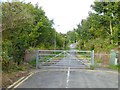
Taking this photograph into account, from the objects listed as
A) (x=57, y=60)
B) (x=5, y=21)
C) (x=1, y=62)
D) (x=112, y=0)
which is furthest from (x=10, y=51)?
(x=112, y=0)

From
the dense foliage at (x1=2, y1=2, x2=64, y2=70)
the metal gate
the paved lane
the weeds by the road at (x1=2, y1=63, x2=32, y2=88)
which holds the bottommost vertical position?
the paved lane

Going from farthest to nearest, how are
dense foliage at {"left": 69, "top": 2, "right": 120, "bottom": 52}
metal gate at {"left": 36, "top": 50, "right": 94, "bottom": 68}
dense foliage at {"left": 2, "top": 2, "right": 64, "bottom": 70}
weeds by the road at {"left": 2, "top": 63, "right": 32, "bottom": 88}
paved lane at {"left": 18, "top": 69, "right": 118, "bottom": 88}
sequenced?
dense foliage at {"left": 69, "top": 2, "right": 120, "bottom": 52} < metal gate at {"left": 36, "top": 50, "right": 94, "bottom": 68} < dense foliage at {"left": 2, "top": 2, "right": 64, "bottom": 70} < weeds by the road at {"left": 2, "top": 63, "right": 32, "bottom": 88} < paved lane at {"left": 18, "top": 69, "right": 118, "bottom": 88}

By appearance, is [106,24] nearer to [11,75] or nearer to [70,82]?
[11,75]

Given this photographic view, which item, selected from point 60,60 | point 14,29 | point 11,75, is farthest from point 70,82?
point 60,60

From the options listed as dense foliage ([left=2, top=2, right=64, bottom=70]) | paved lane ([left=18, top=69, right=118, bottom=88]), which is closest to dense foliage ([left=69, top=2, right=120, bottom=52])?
dense foliage ([left=2, top=2, right=64, bottom=70])

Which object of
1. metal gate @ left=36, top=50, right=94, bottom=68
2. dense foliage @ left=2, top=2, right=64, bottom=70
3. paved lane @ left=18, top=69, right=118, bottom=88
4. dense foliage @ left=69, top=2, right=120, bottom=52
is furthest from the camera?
dense foliage @ left=69, top=2, right=120, bottom=52

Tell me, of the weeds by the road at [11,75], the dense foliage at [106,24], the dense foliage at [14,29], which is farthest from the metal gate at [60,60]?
the dense foliage at [106,24]

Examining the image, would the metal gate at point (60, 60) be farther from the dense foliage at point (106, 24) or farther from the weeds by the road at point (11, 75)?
the dense foliage at point (106, 24)

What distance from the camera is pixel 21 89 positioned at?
12.8m

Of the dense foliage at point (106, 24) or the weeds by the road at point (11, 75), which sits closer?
the weeds by the road at point (11, 75)

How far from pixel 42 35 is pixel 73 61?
8.01m

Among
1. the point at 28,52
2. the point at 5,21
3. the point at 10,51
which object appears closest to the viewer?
the point at 5,21

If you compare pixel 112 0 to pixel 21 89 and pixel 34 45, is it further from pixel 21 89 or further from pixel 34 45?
pixel 21 89

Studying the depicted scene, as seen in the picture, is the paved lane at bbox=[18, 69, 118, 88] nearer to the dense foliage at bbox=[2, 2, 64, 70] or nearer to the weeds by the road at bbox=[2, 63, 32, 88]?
the weeds by the road at bbox=[2, 63, 32, 88]
